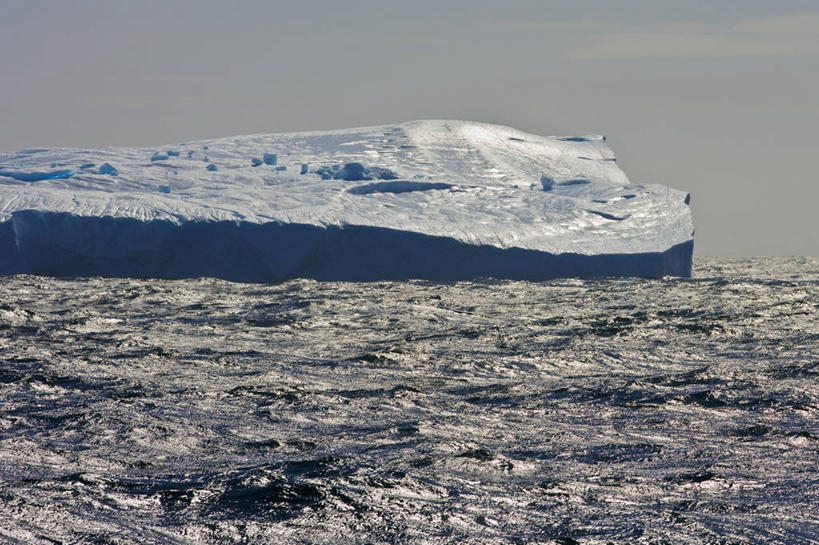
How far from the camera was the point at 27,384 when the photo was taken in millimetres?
8227

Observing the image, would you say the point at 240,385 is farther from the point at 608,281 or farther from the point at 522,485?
the point at 608,281

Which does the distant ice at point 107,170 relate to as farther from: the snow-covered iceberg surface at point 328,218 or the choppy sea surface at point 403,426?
the choppy sea surface at point 403,426

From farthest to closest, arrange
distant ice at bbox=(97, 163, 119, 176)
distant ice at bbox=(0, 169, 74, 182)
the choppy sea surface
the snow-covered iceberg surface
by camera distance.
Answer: distant ice at bbox=(97, 163, 119, 176)
distant ice at bbox=(0, 169, 74, 182)
the snow-covered iceberg surface
the choppy sea surface

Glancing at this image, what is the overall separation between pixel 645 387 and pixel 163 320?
20.0ft

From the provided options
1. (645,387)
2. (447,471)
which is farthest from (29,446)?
(645,387)

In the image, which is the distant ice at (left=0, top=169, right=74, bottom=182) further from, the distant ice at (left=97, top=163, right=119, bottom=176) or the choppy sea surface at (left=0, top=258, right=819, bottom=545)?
the choppy sea surface at (left=0, top=258, right=819, bottom=545)

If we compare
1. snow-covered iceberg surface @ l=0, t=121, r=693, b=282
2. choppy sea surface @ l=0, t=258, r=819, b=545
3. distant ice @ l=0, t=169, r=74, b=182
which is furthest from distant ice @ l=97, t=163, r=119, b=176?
choppy sea surface @ l=0, t=258, r=819, b=545

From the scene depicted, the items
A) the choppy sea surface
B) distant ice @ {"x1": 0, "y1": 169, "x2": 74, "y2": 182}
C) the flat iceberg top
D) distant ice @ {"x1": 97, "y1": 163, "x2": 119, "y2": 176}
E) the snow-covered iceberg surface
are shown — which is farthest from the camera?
distant ice @ {"x1": 97, "y1": 163, "x2": 119, "y2": 176}

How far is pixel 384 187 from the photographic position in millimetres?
20156

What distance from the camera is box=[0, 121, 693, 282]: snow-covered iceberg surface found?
668 inches

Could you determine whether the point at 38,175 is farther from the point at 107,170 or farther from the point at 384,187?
the point at 384,187

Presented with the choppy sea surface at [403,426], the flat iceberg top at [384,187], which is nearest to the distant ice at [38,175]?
the flat iceberg top at [384,187]

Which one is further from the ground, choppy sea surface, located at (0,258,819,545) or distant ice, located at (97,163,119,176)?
distant ice, located at (97,163,119,176)

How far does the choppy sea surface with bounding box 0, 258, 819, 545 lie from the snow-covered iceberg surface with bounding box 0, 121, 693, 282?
3195 millimetres
